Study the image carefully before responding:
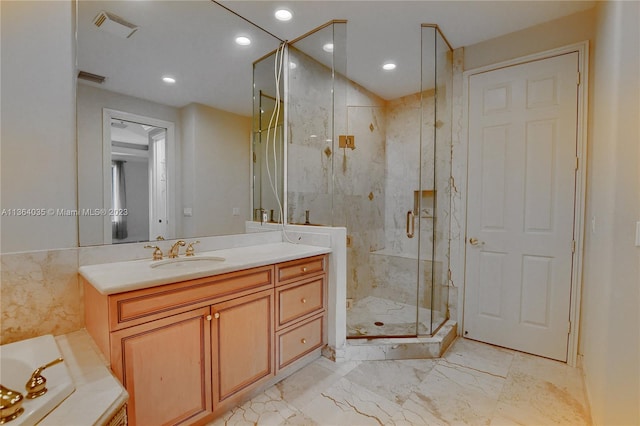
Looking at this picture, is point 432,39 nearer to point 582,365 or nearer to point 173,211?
point 173,211

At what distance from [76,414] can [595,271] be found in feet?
8.78

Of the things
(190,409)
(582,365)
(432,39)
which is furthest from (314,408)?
(432,39)

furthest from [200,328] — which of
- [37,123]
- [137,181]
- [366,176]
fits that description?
[366,176]

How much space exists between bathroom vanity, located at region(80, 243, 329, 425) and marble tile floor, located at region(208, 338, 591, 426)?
0.56ft

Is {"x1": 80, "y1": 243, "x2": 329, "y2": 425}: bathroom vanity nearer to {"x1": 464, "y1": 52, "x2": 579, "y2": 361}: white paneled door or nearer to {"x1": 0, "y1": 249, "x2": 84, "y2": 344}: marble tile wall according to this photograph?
{"x1": 0, "y1": 249, "x2": 84, "y2": 344}: marble tile wall

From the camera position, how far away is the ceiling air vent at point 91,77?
1521mm

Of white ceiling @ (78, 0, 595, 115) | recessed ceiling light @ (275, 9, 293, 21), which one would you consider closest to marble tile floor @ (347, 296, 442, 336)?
white ceiling @ (78, 0, 595, 115)

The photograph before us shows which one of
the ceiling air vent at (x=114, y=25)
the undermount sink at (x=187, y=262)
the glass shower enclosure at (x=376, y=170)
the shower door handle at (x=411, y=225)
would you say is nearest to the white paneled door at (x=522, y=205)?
the glass shower enclosure at (x=376, y=170)

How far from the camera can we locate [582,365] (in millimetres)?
2115

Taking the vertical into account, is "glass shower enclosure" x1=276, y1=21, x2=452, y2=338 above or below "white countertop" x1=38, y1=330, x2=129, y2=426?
above

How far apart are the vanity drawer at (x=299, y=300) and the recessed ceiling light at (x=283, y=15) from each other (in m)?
2.02

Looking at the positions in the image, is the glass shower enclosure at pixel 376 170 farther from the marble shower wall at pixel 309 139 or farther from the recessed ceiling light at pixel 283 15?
the recessed ceiling light at pixel 283 15

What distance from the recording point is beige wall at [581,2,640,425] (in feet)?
3.86

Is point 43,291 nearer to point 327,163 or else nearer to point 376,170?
point 327,163
